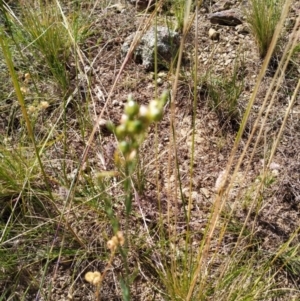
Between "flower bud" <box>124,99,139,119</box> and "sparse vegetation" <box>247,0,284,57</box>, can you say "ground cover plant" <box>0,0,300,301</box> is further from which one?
"flower bud" <box>124,99,139,119</box>

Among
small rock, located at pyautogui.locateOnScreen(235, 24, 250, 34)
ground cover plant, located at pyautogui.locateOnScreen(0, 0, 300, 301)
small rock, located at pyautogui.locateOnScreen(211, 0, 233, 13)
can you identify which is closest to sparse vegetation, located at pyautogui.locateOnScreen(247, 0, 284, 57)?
ground cover plant, located at pyautogui.locateOnScreen(0, 0, 300, 301)

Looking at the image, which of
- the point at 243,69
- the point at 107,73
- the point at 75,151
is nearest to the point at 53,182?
the point at 75,151

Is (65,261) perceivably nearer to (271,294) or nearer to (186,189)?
(186,189)

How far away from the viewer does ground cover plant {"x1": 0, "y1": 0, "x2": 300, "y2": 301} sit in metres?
1.09

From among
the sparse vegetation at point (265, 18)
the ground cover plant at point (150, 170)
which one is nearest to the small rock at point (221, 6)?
the ground cover plant at point (150, 170)

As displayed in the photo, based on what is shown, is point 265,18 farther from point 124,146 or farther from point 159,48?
point 124,146

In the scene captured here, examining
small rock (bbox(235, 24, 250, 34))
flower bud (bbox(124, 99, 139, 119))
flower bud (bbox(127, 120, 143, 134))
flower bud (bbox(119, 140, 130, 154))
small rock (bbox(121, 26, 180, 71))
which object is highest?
flower bud (bbox(124, 99, 139, 119))

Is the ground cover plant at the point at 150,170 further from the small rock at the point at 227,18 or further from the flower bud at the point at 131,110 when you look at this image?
the flower bud at the point at 131,110

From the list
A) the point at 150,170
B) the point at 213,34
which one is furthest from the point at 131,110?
the point at 213,34

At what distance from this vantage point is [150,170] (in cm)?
136

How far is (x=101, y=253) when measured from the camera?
3.87ft

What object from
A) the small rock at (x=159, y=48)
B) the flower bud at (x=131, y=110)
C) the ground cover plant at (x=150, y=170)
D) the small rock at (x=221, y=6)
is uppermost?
the flower bud at (x=131, y=110)

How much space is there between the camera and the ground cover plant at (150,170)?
109 centimetres

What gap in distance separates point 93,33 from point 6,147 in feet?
2.10
